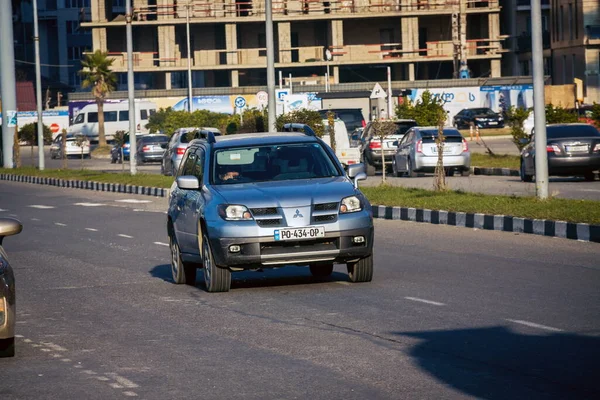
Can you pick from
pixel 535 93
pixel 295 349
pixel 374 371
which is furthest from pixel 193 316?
pixel 535 93

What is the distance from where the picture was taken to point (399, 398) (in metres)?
7.08

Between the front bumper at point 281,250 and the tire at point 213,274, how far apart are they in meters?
0.18

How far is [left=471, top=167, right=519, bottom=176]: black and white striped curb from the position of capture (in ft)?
122

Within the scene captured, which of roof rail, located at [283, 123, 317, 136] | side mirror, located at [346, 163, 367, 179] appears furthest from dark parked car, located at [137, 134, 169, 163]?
side mirror, located at [346, 163, 367, 179]

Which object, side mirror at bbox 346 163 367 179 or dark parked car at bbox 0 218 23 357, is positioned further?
side mirror at bbox 346 163 367 179

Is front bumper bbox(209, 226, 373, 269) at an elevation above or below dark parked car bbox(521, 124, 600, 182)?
below

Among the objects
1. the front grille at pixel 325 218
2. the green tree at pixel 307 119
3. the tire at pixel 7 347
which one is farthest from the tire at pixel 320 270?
the green tree at pixel 307 119

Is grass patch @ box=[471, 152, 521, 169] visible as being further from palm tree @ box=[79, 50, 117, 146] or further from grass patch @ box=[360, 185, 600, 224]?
palm tree @ box=[79, 50, 117, 146]

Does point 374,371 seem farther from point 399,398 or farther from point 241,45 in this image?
point 241,45

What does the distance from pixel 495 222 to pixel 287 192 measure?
8180mm

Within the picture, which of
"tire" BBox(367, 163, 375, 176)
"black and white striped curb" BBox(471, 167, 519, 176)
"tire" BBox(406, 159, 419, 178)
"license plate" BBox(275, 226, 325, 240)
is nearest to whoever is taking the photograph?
"license plate" BBox(275, 226, 325, 240)

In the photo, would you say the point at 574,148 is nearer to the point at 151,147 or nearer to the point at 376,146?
the point at 376,146

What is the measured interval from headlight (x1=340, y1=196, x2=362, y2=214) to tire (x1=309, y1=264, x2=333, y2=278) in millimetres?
1422

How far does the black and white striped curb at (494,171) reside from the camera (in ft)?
122
